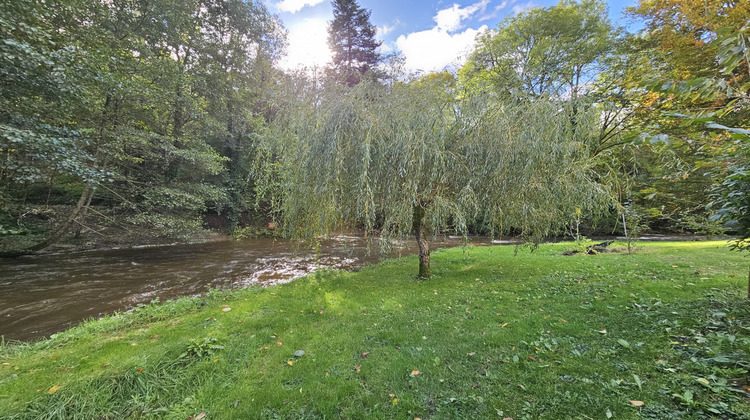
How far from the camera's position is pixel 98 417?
2.36m

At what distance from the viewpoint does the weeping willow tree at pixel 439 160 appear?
15.4ft

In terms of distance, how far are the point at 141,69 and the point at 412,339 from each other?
1236cm

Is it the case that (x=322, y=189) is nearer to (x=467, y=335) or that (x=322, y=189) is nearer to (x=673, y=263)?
(x=467, y=335)

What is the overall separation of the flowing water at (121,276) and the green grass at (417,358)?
128cm

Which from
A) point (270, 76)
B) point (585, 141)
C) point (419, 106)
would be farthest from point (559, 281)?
point (270, 76)

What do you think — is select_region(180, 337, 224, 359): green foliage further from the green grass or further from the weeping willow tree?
the weeping willow tree

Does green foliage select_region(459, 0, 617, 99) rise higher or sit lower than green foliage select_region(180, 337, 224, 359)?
higher

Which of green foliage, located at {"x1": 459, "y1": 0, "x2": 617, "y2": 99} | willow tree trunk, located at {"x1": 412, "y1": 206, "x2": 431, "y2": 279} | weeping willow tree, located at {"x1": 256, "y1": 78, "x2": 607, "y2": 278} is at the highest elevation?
green foliage, located at {"x1": 459, "y1": 0, "x2": 617, "y2": 99}

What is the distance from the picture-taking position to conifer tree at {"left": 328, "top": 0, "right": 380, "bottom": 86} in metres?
21.0


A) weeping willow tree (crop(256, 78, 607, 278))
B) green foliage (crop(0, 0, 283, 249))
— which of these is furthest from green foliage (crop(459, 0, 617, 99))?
green foliage (crop(0, 0, 283, 249))

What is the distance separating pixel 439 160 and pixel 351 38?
69.1 feet

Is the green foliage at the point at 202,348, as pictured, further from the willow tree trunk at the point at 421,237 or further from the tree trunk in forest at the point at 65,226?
the tree trunk in forest at the point at 65,226

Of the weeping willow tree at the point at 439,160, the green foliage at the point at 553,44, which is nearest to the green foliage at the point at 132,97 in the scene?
the weeping willow tree at the point at 439,160

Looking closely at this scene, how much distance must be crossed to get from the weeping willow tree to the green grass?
1.71 metres
